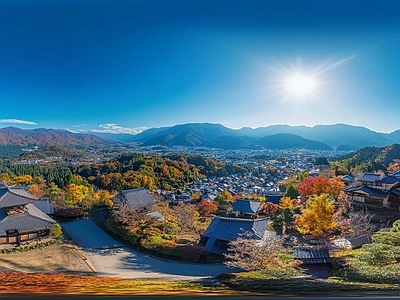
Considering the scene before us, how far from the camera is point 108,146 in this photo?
8.96 feet

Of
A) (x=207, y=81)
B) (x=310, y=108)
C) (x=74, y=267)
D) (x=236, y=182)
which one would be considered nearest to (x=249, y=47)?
(x=207, y=81)

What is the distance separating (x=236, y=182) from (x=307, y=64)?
1.26 meters

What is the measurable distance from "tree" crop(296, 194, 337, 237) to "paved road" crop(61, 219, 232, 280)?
3.30ft

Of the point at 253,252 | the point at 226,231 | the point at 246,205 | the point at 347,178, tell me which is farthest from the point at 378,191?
the point at 226,231

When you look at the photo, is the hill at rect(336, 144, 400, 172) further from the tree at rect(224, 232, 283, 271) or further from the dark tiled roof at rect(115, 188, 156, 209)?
the dark tiled roof at rect(115, 188, 156, 209)

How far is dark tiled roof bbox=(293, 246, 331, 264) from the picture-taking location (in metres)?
2.35

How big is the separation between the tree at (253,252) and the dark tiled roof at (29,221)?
2273mm

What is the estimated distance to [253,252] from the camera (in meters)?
2.41

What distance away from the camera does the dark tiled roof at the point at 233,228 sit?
2.65 m

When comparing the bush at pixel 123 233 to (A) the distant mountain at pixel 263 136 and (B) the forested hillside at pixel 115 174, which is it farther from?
(A) the distant mountain at pixel 263 136

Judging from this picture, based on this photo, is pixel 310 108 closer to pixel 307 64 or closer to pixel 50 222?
pixel 307 64

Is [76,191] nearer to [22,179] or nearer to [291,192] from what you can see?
[22,179]

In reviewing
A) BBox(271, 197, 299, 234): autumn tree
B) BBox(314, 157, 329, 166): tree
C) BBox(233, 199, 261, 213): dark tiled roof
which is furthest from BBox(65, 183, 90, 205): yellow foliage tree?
BBox(314, 157, 329, 166): tree

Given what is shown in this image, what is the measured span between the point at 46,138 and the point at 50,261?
113 centimetres
